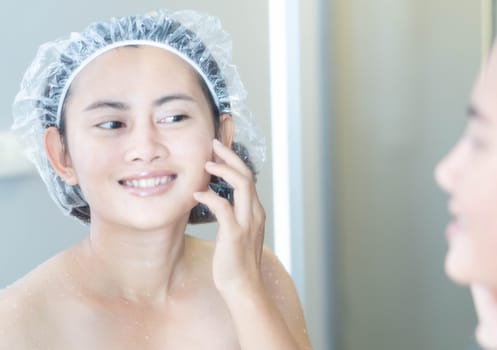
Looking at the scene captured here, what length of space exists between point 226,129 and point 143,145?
6.5 inches

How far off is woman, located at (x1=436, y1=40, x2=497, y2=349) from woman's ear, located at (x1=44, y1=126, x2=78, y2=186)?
1.91ft

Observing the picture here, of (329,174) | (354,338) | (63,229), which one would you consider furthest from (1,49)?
(354,338)

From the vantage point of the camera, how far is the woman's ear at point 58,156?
3.56ft

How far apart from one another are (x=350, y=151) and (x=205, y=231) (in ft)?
1.78

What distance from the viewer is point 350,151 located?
1959 mm

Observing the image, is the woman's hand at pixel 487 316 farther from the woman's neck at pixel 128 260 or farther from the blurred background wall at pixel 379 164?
the blurred background wall at pixel 379 164

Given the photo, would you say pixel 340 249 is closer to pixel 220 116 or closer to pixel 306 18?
pixel 306 18

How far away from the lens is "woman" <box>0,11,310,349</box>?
1.03 meters

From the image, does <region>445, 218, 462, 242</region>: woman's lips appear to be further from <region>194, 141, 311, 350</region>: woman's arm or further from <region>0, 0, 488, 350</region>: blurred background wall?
<region>0, 0, 488, 350</region>: blurred background wall

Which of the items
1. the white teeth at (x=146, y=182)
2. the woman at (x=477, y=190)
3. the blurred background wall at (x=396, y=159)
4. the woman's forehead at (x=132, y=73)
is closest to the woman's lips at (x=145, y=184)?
the white teeth at (x=146, y=182)

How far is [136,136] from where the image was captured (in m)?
1.03

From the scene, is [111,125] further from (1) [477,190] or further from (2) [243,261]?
(1) [477,190]

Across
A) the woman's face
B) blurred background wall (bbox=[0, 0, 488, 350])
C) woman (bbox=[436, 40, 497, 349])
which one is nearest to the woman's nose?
the woman's face

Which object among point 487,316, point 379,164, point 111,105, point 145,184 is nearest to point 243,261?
point 145,184
